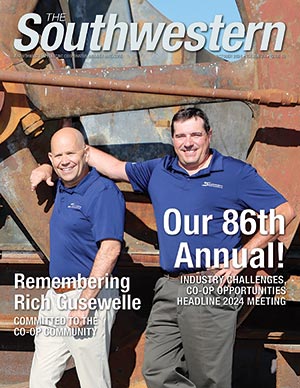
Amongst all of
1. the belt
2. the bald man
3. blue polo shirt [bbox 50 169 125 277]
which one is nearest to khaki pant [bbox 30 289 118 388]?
the bald man

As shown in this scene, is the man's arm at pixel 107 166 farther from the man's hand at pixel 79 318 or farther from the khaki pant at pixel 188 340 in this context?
the man's hand at pixel 79 318

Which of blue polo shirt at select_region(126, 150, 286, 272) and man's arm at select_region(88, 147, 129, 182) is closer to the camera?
blue polo shirt at select_region(126, 150, 286, 272)

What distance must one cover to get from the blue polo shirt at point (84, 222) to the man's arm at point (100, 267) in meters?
0.04

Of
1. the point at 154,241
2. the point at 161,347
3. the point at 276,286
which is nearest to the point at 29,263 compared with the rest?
the point at 154,241

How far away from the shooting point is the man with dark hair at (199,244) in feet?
11.1

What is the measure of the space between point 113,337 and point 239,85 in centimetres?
122

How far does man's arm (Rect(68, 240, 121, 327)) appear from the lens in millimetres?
3383

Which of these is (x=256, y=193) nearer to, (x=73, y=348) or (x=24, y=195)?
(x=73, y=348)

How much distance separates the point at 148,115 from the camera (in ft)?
14.1

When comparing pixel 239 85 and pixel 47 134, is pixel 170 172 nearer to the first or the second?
pixel 239 85

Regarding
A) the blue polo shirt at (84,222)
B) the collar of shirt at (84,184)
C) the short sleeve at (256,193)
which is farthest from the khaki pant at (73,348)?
the short sleeve at (256,193)

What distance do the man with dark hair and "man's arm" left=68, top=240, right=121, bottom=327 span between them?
0.68 feet

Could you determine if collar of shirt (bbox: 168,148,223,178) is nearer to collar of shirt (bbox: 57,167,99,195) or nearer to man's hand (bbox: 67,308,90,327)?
collar of shirt (bbox: 57,167,99,195)

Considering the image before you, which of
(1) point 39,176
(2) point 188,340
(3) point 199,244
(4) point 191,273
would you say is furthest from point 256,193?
(1) point 39,176
